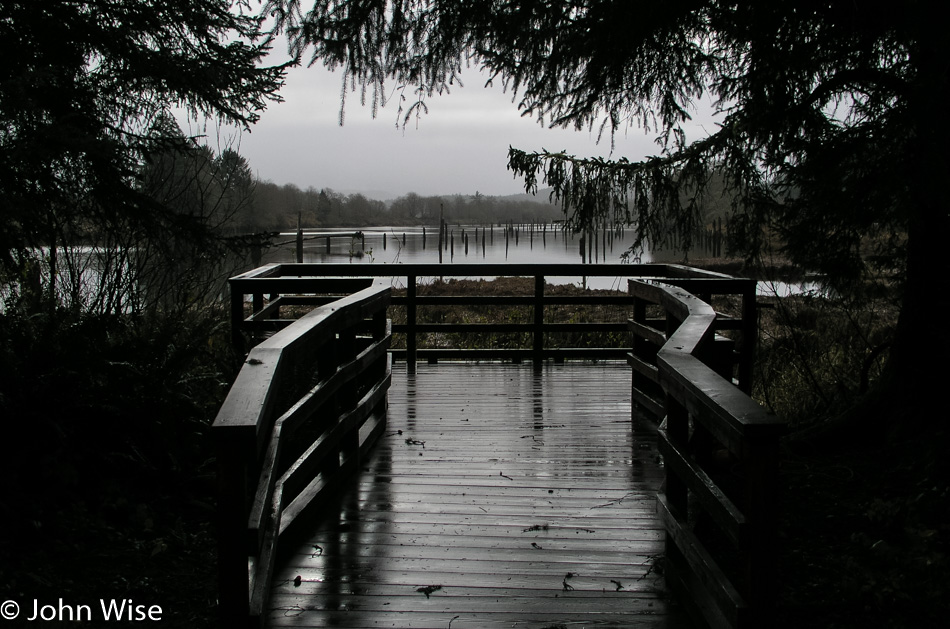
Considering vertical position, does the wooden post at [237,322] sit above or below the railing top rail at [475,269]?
below

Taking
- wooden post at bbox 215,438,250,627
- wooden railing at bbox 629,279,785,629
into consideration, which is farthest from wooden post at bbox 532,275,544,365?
wooden post at bbox 215,438,250,627

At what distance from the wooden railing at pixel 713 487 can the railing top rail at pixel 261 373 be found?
1.33 metres

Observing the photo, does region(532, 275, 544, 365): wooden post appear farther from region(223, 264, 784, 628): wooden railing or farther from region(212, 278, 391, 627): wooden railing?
region(212, 278, 391, 627): wooden railing

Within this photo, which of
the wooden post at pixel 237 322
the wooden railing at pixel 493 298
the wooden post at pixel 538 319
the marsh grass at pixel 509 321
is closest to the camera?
the wooden post at pixel 237 322

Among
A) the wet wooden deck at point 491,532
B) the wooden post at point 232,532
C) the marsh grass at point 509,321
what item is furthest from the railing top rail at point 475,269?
the wooden post at point 232,532

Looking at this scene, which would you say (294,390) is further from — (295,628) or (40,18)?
(40,18)

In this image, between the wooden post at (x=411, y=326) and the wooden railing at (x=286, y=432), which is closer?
the wooden railing at (x=286, y=432)

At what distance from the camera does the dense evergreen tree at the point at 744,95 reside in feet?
13.3

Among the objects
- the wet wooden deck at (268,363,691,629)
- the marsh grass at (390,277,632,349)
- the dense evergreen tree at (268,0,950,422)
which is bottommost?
the marsh grass at (390,277,632,349)

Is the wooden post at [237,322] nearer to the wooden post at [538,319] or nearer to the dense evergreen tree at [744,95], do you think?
the dense evergreen tree at [744,95]

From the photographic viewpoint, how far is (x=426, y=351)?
8.14 meters

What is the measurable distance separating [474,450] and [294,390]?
115 cm

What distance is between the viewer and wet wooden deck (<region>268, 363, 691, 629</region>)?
2736mm

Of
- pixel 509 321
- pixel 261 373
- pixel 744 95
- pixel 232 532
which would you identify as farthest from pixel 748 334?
pixel 509 321
